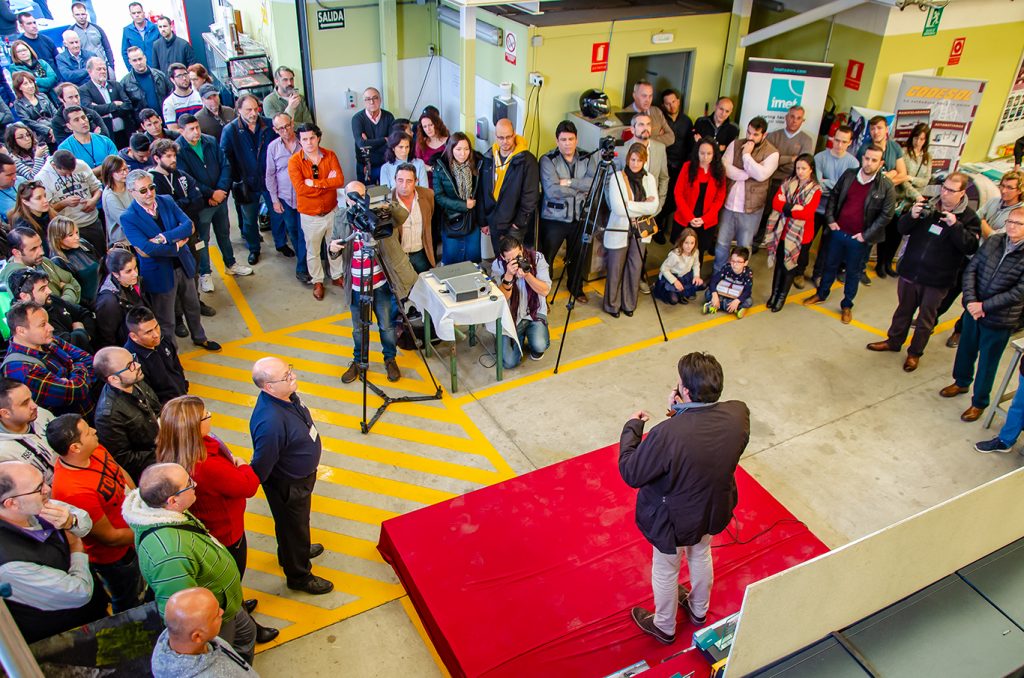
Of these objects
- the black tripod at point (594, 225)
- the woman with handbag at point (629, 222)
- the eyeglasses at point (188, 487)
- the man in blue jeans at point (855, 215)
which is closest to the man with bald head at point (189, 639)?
the eyeglasses at point (188, 487)

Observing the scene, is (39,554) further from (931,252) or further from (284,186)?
(931,252)

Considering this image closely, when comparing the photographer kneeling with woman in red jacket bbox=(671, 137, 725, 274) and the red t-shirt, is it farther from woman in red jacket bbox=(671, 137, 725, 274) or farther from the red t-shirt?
the red t-shirt

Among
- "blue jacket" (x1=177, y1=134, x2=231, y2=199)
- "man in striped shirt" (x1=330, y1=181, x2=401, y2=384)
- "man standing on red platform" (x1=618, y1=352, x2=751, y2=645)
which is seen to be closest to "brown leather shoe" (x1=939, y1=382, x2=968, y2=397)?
"man standing on red platform" (x1=618, y1=352, x2=751, y2=645)

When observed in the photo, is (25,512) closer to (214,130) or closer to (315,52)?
(214,130)

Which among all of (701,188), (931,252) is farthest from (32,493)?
(931,252)

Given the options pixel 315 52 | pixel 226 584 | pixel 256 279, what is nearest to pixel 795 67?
pixel 315 52

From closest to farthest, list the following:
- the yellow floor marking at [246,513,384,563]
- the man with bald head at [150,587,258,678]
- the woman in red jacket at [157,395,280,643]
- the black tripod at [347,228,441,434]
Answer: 1. the man with bald head at [150,587,258,678]
2. the woman in red jacket at [157,395,280,643]
3. the yellow floor marking at [246,513,384,563]
4. the black tripod at [347,228,441,434]

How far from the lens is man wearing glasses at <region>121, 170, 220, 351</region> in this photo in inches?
228

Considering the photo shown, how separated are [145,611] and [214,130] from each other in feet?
→ 18.7

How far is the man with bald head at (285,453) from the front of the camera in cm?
382

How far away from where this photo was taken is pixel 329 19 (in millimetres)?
8281

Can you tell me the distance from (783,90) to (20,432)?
298 inches

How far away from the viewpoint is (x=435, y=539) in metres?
4.77

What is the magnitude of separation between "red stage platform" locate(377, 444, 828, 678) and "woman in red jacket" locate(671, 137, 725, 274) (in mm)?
3120
